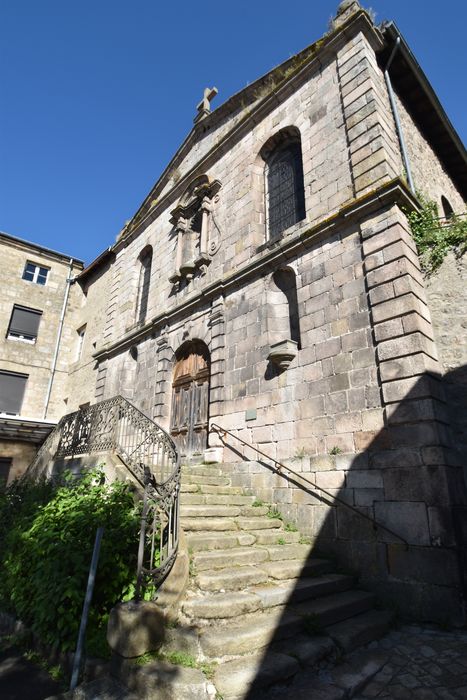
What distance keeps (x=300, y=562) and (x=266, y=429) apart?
8.05ft

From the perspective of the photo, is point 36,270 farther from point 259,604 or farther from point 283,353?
point 259,604

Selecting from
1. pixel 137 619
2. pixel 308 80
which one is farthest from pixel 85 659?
pixel 308 80

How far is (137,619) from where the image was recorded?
311cm

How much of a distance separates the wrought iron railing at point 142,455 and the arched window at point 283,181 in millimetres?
4877

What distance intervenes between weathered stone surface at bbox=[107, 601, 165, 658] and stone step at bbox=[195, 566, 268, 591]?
0.62 meters

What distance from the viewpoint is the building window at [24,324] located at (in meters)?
17.3

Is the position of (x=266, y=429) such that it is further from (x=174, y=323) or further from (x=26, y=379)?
(x=26, y=379)

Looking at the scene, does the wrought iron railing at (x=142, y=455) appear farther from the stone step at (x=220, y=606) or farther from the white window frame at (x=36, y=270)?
the white window frame at (x=36, y=270)

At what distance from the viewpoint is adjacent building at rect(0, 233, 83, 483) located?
16516mm

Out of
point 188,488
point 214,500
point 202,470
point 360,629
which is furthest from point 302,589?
point 202,470

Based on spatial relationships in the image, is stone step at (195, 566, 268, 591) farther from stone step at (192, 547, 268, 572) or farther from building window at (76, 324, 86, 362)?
building window at (76, 324, 86, 362)

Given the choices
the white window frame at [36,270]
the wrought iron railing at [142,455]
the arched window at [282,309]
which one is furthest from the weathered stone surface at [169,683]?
the white window frame at [36,270]

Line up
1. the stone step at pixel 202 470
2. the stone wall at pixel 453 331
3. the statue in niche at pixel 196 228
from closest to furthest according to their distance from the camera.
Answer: the stone wall at pixel 453 331 < the stone step at pixel 202 470 < the statue in niche at pixel 196 228

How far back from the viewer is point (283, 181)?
906cm
